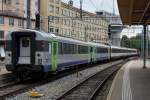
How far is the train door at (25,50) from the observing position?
67.0 ft

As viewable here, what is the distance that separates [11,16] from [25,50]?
63665mm

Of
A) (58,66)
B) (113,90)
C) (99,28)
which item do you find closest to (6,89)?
(113,90)

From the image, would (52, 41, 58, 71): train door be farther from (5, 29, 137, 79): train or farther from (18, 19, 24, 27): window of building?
(18, 19, 24, 27): window of building

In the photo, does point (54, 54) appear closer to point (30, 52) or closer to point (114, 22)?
point (30, 52)

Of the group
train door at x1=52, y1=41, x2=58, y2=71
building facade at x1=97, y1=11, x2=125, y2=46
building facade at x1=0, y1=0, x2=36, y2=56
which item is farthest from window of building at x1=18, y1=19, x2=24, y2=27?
train door at x1=52, y1=41, x2=58, y2=71

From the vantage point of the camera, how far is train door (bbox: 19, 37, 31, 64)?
804 inches

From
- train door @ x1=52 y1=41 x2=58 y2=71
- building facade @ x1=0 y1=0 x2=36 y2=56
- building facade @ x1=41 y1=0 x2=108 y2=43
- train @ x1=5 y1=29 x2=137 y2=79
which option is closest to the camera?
train @ x1=5 y1=29 x2=137 y2=79

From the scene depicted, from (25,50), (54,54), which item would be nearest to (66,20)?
(54,54)

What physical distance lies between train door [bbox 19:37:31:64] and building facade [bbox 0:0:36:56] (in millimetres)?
58432

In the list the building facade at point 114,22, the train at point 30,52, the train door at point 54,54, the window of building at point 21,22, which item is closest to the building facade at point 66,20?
the building facade at point 114,22

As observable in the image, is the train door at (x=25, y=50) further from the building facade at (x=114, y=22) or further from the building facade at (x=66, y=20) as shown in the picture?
the building facade at (x=66, y=20)

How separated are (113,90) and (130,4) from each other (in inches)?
310

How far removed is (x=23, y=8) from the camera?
305ft

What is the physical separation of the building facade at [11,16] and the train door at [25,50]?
2300 inches
